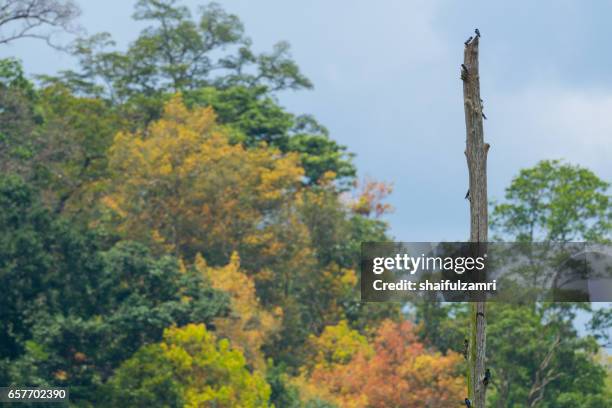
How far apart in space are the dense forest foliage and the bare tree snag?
26438mm

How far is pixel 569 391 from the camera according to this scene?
45188 millimetres

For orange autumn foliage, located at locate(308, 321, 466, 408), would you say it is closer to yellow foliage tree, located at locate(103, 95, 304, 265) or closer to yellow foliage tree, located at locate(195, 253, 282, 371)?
yellow foliage tree, located at locate(195, 253, 282, 371)

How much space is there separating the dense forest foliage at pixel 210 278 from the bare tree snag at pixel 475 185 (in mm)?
26438

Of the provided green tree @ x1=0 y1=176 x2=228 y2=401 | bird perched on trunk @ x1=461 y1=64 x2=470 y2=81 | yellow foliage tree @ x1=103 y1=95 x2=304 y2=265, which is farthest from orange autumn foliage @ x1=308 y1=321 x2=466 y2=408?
bird perched on trunk @ x1=461 y1=64 x2=470 y2=81

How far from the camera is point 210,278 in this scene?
4794 cm

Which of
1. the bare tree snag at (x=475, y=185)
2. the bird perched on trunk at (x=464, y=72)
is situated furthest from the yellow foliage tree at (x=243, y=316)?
the bird perched on trunk at (x=464, y=72)

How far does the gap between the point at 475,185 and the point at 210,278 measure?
38.6 meters

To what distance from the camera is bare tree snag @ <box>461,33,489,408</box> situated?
9602 millimetres

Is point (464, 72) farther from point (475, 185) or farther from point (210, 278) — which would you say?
point (210, 278)

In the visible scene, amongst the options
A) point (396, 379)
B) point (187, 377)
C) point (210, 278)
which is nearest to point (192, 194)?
point (210, 278)

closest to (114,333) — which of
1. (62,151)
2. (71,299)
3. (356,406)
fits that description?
(71,299)

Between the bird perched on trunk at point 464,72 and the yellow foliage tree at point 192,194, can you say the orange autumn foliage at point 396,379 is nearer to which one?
the yellow foliage tree at point 192,194

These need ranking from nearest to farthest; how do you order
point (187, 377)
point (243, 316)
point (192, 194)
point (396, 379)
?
1. point (187, 377)
2. point (243, 316)
3. point (396, 379)
4. point (192, 194)

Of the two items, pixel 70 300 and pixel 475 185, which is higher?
pixel 70 300
